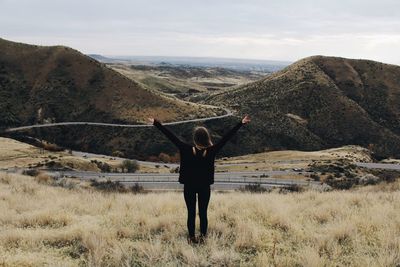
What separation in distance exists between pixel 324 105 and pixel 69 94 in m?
61.7

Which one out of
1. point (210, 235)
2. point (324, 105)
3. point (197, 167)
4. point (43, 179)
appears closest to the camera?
point (197, 167)

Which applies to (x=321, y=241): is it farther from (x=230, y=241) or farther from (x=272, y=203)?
(x=272, y=203)

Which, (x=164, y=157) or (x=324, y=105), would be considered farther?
(x=324, y=105)

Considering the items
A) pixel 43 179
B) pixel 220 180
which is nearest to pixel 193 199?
pixel 43 179

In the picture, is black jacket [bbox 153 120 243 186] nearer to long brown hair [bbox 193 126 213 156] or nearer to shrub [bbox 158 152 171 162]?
long brown hair [bbox 193 126 213 156]

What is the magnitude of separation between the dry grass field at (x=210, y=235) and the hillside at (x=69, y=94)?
282ft

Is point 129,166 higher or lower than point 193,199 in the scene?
lower

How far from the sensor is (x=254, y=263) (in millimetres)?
6078

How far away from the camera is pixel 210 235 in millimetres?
7328

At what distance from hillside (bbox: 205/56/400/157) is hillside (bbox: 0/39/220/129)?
15.7m

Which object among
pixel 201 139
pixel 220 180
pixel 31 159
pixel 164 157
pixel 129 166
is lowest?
pixel 164 157

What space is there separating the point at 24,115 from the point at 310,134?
62757 millimetres

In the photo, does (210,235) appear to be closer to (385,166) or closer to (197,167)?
(197,167)

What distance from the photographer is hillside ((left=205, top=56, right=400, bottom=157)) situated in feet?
331
